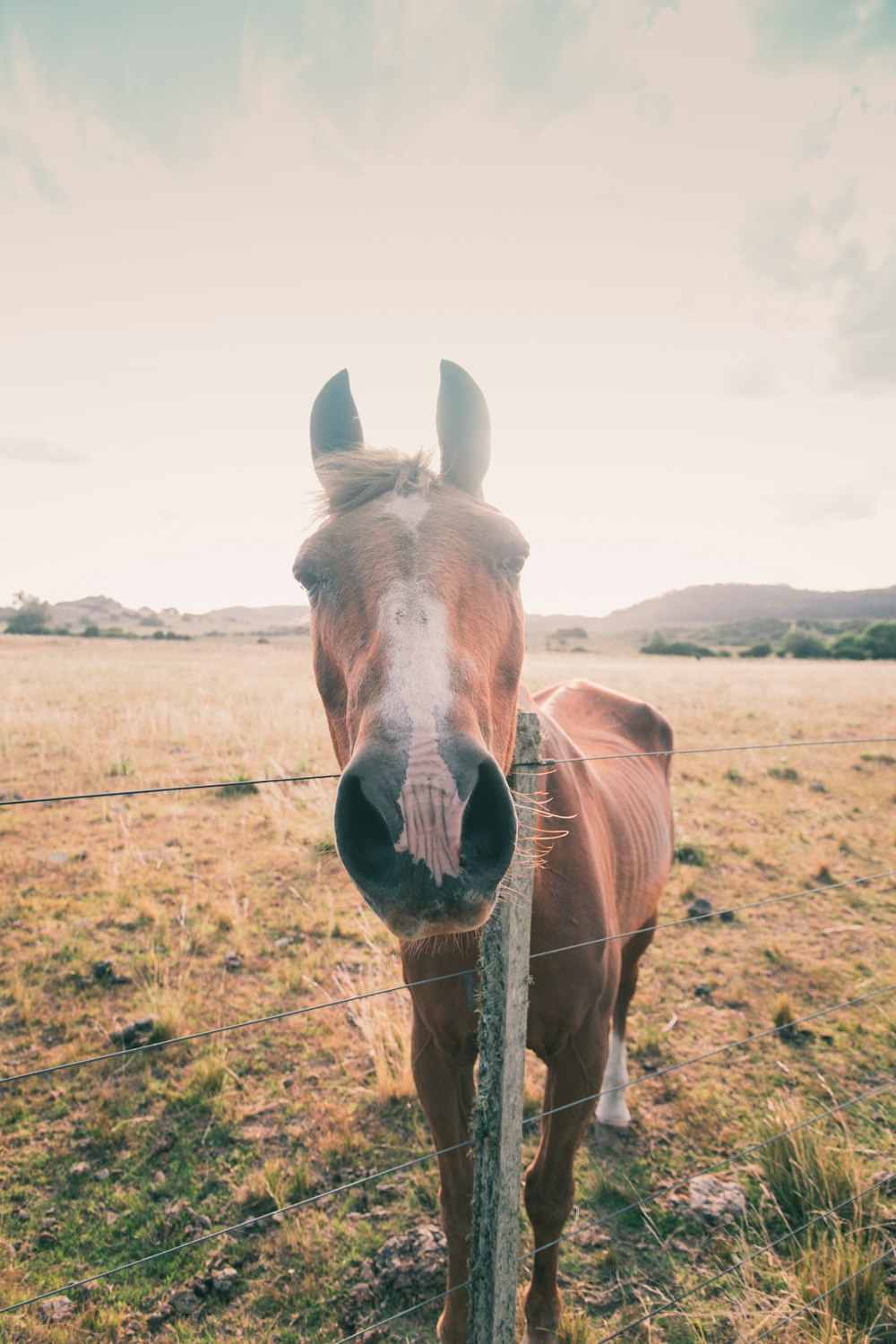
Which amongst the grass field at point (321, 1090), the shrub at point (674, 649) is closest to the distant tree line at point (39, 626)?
the shrub at point (674, 649)

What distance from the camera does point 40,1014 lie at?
455 centimetres

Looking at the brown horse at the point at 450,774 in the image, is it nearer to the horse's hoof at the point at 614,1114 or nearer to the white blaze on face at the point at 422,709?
the white blaze on face at the point at 422,709

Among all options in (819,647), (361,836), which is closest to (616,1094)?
(361,836)

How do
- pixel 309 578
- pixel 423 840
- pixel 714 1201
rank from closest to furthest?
pixel 423 840, pixel 309 578, pixel 714 1201

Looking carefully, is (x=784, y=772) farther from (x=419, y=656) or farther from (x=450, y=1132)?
(x=419, y=656)

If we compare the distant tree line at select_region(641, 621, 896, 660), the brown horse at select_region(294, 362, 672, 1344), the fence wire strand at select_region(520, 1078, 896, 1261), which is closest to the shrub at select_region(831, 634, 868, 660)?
the distant tree line at select_region(641, 621, 896, 660)

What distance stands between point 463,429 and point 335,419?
1.83 ft

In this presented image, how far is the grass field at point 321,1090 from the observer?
2785 millimetres

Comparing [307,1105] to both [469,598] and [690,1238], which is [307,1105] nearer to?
[690,1238]

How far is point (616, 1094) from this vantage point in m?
Answer: 3.84

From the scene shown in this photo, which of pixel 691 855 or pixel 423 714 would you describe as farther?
pixel 691 855

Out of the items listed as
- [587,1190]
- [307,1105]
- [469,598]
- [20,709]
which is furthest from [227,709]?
[469,598]

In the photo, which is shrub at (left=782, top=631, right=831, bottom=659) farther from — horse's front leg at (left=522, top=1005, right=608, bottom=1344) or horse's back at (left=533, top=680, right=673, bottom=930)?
horse's front leg at (left=522, top=1005, right=608, bottom=1344)

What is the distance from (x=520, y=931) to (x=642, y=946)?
2.84m
